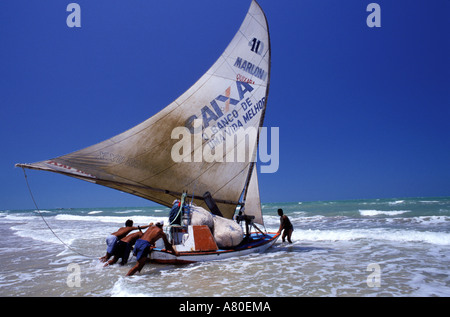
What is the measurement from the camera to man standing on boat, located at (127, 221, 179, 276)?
6586 millimetres

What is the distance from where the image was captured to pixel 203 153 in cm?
922

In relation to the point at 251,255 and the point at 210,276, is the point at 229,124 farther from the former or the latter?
the point at 210,276

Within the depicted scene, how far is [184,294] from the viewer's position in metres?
5.19

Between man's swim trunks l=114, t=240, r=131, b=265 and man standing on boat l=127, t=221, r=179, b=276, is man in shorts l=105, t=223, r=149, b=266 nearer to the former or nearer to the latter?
man's swim trunks l=114, t=240, r=131, b=265

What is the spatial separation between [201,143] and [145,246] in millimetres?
3937

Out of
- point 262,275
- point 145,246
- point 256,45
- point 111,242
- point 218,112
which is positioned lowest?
point 262,275

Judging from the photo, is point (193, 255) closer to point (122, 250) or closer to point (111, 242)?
point (122, 250)

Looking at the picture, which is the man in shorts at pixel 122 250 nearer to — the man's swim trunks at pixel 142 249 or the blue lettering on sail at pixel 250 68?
the man's swim trunks at pixel 142 249

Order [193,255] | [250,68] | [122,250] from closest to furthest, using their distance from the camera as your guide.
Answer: [193,255], [122,250], [250,68]

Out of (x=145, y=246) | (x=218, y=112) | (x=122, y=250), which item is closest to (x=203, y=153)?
(x=218, y=112)

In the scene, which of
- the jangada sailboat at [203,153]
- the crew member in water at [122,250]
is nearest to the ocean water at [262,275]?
the crew member in water at [122,250]

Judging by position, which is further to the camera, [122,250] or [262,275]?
[122,250]

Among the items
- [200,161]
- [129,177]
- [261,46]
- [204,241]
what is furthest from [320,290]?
[261,46]

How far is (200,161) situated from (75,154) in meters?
3.83
